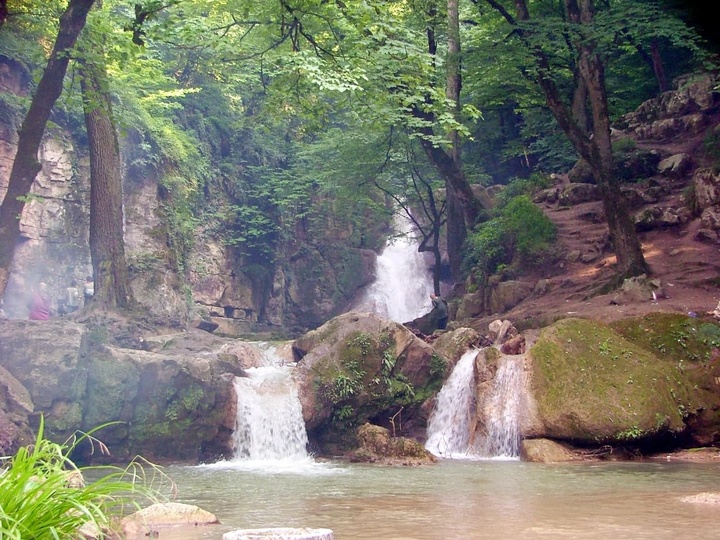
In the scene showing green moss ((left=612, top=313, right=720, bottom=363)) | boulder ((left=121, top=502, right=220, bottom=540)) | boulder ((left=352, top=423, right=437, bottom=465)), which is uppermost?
green moss ((left=612, top=313, right=720, bottom=363))

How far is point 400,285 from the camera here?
2805 cm

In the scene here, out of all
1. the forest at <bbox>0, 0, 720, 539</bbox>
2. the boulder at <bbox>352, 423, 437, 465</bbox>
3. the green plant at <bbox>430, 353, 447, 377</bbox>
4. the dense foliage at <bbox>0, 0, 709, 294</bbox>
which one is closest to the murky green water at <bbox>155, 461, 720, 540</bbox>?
the forest at <bbox>0, 0, 720, 539</bbox>

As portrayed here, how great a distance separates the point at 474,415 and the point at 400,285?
14.4m

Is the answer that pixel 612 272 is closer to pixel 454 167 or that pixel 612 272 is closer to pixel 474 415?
pixel 454 167

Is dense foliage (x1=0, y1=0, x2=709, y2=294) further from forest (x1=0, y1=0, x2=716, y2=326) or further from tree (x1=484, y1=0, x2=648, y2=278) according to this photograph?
tree (x1=484, y1=0, x2=648, y2=278)

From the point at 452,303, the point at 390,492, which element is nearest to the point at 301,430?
the point at 390,492

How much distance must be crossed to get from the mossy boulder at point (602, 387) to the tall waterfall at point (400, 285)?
13765mm

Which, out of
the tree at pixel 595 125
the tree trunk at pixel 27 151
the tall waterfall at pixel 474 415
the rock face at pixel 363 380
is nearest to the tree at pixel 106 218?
the tree trunk at pixel 27 151

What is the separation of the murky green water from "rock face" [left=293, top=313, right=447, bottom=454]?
80.8 inches

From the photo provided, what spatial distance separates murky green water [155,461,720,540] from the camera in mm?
5980

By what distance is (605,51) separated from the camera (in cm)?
1697

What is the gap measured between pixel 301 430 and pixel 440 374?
311 cm

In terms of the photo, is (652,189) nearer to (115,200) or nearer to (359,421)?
(359,421)

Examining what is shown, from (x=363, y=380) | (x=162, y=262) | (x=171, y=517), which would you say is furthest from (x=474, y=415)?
(x=162, y=262)
